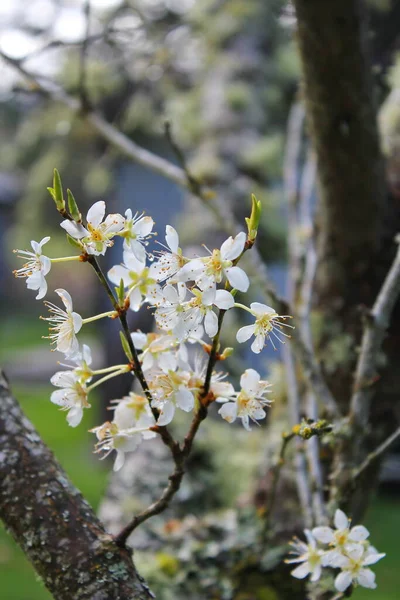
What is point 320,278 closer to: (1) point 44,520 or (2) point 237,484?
(2) point 237,484

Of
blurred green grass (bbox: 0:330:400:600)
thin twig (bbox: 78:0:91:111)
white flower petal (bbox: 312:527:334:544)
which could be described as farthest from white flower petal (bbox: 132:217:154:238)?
thin twig (bbox: 78:0:91:111)

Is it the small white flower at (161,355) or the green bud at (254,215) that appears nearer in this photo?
the green bud at (254,215)

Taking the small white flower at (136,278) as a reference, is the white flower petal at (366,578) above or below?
below

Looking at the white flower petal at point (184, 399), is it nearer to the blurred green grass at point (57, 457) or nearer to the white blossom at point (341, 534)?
the white blossom at point (341, 534)

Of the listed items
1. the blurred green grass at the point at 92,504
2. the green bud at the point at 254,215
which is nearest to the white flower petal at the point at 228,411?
the green bud at the point at 254,215

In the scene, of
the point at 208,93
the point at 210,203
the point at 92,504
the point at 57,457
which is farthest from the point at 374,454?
the point at 92,504

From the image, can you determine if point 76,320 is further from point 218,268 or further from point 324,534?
point 324,534

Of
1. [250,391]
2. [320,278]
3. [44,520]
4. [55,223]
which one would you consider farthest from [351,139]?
[55,223]
